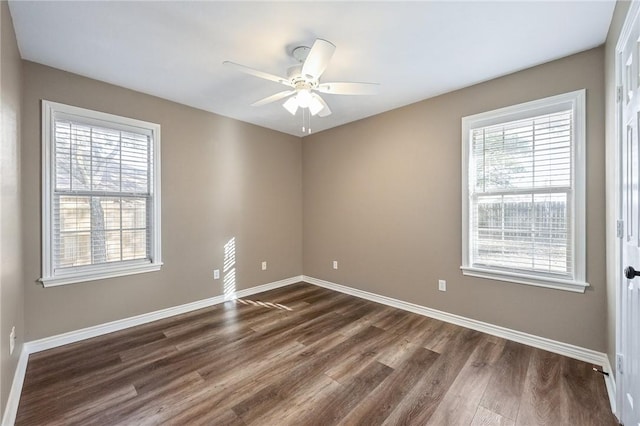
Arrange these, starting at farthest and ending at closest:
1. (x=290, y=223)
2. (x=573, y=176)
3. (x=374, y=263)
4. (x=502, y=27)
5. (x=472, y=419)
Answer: (x=290, y=223) < (x=374, y=263) < (x=573, y=176) < (x=502, y=27) < (x=472, y=419)

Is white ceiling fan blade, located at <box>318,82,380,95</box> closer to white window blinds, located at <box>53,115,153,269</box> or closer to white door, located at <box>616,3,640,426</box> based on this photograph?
white door, located at <box>616,3,640,426</box>

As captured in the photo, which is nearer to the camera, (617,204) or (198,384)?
(617,204)

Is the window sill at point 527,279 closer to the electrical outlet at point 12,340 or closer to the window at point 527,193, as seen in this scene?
the window at point 527,193

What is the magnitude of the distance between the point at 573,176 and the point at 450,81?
4.58ft

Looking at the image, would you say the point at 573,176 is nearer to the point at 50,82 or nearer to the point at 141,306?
the point at 141,306

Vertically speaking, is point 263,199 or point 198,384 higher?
point 263,199

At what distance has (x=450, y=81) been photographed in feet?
9.19

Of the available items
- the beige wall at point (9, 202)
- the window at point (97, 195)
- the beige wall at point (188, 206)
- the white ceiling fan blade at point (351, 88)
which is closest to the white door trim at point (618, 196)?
the white ceiling fan blade at point (351, 88)

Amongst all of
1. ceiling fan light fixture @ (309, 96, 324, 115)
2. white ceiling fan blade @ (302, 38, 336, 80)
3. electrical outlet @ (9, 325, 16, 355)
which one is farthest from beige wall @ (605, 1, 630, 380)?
electrical outlet @ (9, 325, 16, 355)

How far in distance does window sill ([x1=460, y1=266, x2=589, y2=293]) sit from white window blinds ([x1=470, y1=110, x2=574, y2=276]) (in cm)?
8

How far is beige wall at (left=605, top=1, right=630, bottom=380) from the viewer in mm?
1771

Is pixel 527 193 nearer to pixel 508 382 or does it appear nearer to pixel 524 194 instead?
pixel 524 194

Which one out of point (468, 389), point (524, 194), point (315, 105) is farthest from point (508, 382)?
point (315, 105)

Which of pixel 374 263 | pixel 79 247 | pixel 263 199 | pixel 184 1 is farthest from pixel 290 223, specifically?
pixel 184 1
